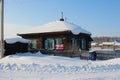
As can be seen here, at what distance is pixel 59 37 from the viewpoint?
3472 centimetres

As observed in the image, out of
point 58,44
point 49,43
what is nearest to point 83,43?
point 58,44

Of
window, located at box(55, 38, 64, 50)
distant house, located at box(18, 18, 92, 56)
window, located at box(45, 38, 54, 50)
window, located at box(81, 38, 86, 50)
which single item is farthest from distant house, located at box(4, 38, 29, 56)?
window, located at box(81, 38, 86, 50)

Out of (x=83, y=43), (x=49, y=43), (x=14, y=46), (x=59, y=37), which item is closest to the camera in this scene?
(x=14, y=46)

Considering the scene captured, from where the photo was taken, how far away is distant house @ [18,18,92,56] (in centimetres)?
3403

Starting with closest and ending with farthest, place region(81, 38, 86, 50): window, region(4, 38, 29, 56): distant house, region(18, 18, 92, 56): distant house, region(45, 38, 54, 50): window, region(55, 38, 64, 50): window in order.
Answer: region(4, 38, 29, 56): distant house → region(18, 18, 92, 56): distant house → region(55, 38, 64, 50): window → region(45, 38, 54, 50): window → region(81, 38, 86, 50): window

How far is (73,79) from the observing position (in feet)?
39.8

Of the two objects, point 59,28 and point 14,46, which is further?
point 59,28

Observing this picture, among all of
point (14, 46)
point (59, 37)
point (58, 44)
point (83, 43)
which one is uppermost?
point (59, 37)

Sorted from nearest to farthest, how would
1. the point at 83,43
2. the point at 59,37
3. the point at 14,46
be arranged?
1. the point at 14,46
2. the point at 59,37
3. the point at 83,43

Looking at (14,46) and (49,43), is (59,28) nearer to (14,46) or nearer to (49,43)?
(49,43)

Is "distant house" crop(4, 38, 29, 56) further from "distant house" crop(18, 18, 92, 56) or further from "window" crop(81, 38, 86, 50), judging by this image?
"window" crop(81, 38, 86, 50)

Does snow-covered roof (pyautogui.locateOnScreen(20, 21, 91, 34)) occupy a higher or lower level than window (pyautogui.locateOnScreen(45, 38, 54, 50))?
higher

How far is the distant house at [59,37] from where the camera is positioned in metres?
34.0

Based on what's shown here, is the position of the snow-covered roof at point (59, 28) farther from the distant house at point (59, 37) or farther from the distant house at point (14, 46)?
the distant house at point (14, 46)
